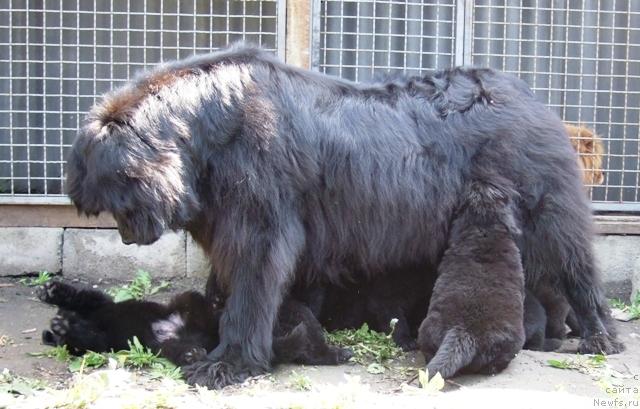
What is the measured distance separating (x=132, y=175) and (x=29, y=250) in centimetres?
294

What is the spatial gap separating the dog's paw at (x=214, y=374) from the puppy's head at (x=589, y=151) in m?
4.01

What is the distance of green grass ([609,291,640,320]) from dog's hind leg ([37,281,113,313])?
Result: 13.4ft

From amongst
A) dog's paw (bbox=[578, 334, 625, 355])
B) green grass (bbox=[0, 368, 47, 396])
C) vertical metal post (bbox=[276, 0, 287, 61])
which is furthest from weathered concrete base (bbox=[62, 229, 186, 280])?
dog's paw (bbox=[578, 334, 625, 355])

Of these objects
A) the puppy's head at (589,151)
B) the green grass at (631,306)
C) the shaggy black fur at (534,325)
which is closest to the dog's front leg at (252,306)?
the shaggy black fur at (534,325)

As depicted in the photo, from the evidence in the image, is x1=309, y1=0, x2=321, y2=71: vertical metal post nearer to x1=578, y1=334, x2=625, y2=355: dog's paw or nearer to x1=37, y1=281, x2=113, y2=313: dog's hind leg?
x1=37, y1=281, x2=113, y2=313: dog's hind leg

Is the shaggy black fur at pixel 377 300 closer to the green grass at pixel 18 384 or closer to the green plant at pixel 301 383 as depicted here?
the green plant at pixel 301 383

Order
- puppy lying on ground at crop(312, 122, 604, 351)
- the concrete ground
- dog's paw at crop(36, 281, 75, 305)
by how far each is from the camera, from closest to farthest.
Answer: the concrete ground < dog's paw at crop(36, 281, 75, 305) < puppy lying on ground at crop(312, 122, 604, 351)

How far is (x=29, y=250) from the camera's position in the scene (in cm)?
786

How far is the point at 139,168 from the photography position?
17.4 ft

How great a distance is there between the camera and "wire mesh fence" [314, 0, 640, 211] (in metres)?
8.15

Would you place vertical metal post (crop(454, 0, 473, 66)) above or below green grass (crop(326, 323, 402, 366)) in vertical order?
above

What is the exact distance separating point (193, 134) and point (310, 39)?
2.45 m

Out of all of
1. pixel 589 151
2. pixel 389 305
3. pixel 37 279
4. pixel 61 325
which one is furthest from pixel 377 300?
pixel 37 279

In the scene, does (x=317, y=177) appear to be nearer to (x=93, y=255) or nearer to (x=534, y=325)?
(x=534, y=325)
